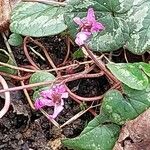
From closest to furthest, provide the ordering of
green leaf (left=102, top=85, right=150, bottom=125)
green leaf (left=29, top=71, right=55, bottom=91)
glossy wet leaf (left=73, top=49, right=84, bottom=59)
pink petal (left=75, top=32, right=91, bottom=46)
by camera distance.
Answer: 1. pink petal (left=75, top=32, right=91, bottom=46)
2. green leaf (left=102, top=85, right=150, bottom=125)
3. green leaf (left=29, top=71, right=55, bottom=91)
4. glossy wet leaf (left=73, top=49, right=84, bottom=59)

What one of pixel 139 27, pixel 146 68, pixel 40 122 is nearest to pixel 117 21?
pixel 139 27

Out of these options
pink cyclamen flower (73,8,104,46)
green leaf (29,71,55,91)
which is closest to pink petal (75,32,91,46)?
pink cyclamen flower (73,8,104,46)

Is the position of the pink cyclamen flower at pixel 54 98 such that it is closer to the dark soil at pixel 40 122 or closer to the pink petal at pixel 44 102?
the pink petal at pixel 44 102

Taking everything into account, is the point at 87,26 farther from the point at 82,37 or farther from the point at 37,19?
the point at 37,19

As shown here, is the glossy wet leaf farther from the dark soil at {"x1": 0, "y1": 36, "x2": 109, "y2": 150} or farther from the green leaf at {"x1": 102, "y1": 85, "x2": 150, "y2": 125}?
the green leaf at {"x1": 102, "y1": 85, "x2": 150, "y2": 125}

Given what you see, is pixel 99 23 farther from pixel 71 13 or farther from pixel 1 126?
pixel 1 126

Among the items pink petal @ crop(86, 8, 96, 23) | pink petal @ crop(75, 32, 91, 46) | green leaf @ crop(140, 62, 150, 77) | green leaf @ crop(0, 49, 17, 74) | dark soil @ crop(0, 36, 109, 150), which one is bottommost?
dark soil @ crop(0, 36, 109, 150)

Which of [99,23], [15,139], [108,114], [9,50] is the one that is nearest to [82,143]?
[108,114]

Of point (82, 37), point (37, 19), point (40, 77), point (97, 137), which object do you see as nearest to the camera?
point (82, 37)
